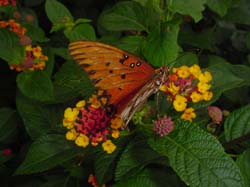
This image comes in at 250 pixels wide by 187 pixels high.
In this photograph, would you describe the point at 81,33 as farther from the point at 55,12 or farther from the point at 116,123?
the point at 116,123

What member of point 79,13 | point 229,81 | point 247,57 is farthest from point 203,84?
point 79,13

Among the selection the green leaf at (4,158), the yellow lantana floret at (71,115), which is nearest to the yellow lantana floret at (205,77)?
the yellow lantana floret at (71,115)

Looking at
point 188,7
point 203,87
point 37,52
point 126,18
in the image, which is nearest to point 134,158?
point 203,87

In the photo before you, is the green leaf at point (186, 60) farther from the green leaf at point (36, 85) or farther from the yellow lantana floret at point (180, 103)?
the green leaf at point (36, 85)

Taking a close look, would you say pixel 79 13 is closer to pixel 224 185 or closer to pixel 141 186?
pixel 141 186

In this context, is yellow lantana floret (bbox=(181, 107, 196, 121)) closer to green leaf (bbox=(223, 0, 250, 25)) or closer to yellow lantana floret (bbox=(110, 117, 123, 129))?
yellow lantana floret (bbox=(110, 117, 123, 129))

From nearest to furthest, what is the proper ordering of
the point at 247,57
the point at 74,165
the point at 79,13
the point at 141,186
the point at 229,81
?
the point at 141,186, the point at 229,81, the point at 74,165, the point at 247,57, the point at 79,13
